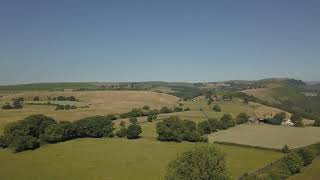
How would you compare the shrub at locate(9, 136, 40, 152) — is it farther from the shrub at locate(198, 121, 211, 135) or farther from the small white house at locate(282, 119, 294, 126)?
the small white house at locate(282, 119, 294, 126)

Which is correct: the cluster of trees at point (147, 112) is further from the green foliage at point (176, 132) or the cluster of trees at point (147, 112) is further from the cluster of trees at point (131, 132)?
the green foliage at point (176, 132)

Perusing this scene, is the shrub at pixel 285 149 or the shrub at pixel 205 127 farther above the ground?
the shrub at pixel 205 127

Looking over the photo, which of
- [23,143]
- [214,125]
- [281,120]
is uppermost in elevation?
[214,125]

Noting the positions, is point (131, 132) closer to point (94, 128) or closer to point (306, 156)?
point (94, 128)

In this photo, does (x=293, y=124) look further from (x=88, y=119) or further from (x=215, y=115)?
(x=88, y=119)

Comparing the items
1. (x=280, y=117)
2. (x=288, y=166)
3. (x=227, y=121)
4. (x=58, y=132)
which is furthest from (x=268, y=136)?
(x=58, y=132)

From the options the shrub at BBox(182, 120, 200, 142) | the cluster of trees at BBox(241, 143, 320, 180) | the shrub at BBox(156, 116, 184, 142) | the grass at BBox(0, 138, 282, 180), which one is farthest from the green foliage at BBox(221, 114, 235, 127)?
the cluster of trees at BBox(241, 143, 320, 180)

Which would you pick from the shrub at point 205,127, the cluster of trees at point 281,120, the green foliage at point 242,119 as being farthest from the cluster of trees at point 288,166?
the cluster of trees at point 281,120
